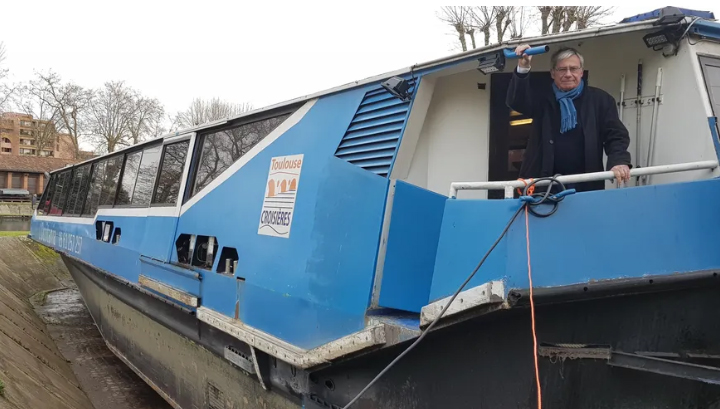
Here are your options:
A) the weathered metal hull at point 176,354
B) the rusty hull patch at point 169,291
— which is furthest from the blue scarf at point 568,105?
the rusty hull patch at point 169,291

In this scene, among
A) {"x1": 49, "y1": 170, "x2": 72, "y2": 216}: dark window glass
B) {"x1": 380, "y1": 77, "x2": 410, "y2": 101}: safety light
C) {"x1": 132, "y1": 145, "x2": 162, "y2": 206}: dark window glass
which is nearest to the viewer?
{"x1": 380, "y1": 77, "x2": 410, "y2": 101}: safety light

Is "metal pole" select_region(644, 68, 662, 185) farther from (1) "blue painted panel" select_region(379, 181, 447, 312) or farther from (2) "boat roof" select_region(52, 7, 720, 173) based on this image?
(1) "blue painted panel" select_region(379, 181, 447, 312)

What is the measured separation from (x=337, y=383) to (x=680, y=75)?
2.82 m

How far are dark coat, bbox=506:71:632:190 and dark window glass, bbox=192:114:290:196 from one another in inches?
82.4

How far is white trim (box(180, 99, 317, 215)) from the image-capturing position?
382cm

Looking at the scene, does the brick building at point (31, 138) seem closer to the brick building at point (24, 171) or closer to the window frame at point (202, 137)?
the brick building at point (24, 171)

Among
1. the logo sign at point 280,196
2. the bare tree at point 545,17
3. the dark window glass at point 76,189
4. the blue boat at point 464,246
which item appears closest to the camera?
the blue boat at point 464,246

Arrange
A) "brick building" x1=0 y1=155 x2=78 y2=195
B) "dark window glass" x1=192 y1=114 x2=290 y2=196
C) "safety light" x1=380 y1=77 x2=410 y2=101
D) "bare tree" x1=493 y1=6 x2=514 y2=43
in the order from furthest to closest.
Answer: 1. "brick building" x1=0 y1=155 x2=78 y2=195
2. "bare tree" x1=493 y1=6 x2=514 y2=43
3. "dark window glass" x1=192 y1=114 x2=290 y2=196
4. "safety light" x1=380 y1=77 x2=410 y2=101

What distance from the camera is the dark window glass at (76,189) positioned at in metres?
9.94

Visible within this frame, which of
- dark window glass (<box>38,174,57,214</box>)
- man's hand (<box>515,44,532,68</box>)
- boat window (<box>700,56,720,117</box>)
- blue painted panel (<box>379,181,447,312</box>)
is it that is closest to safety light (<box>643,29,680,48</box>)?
boat window (<box>700,56,720,117</box>)

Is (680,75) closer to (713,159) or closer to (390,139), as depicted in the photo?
(713,159)

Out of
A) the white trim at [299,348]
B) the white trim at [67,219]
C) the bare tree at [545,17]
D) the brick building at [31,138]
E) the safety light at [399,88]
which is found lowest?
the white trim at [299,348]

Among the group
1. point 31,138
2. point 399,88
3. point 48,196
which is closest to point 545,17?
point 399,88

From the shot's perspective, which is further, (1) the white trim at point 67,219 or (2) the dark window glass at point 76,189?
(2) the dark window glass at point 76,189
